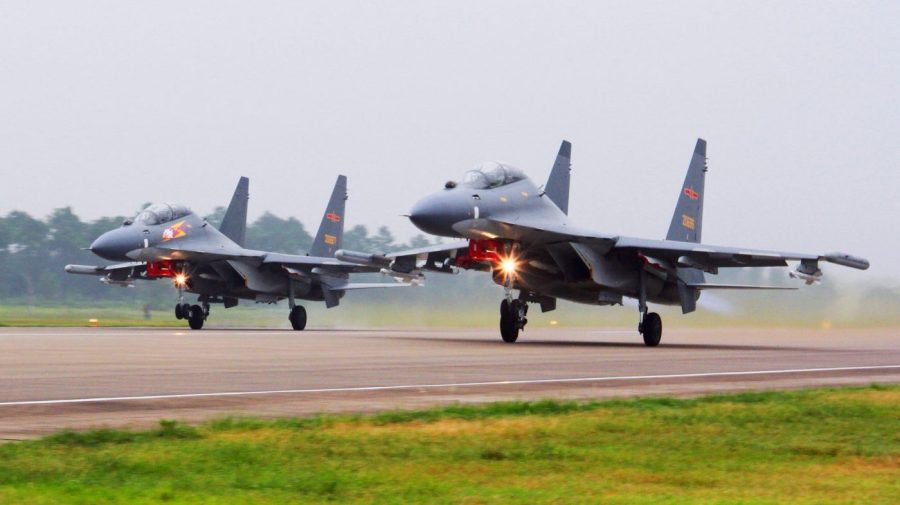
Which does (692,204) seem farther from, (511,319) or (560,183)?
(511,319)

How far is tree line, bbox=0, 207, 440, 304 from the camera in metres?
75.1

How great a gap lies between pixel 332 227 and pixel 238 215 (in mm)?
3623

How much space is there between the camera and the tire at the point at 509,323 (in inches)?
1079

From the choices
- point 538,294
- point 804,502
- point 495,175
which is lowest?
point 804,502

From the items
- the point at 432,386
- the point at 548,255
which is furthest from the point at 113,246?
the point at 432,386

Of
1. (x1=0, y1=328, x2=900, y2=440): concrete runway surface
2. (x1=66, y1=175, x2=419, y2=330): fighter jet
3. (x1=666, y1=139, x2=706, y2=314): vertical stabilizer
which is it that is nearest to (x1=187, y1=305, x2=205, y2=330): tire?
(x1=66, y1=175, x2=419, y2=330): fighter jet

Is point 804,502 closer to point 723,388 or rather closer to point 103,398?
point 103,398

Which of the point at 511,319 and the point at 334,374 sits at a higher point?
the point at 511,319

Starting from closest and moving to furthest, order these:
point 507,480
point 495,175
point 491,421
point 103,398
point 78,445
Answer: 1. point 507,480
2. point 78,445
3. point 491,421
4. point 103,398
5. point 495,175

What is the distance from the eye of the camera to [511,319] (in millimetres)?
27406

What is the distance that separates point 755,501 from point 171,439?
416 centimetres

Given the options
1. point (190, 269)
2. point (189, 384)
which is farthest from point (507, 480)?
point (190, 269)

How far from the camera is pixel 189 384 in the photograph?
45.3 feet

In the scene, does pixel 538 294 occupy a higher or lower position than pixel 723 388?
higher
